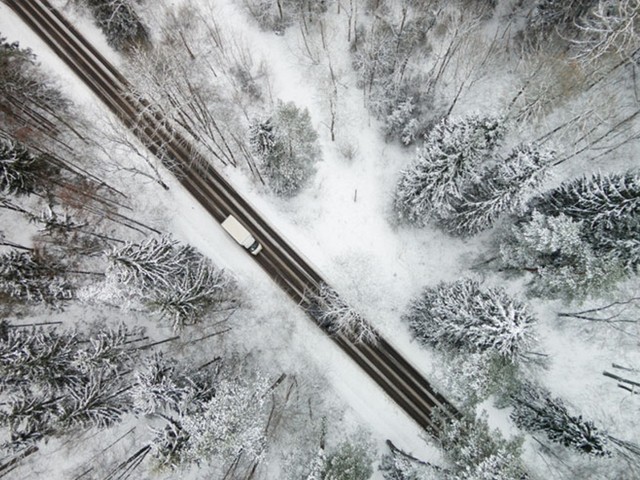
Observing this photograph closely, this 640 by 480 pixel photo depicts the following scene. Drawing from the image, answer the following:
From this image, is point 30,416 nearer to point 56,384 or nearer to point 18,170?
point 56,384

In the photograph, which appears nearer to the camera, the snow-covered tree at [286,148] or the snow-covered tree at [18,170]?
the snow-covered tree at [18,170]

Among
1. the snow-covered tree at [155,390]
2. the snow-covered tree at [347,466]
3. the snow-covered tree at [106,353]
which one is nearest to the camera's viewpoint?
the snow-covered tree at [347,466]

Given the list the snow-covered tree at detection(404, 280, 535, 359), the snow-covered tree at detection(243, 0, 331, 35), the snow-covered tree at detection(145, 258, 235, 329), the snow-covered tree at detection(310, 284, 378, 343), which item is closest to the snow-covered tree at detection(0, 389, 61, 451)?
the snow-covered tree at detection(145, 258, 235, 329)

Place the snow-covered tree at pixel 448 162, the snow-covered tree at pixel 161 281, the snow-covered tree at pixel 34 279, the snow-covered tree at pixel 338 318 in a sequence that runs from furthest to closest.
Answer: the snow-covered tree at pixel 338 318
the snow-covered tree at pixel 34 279
the snow-covered tree at pixel 161 281
the snow-covered tree at pixel 448 162

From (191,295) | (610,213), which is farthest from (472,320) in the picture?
(191,295)

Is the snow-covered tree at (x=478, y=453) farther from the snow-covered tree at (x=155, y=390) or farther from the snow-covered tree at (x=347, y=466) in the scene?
the snow-covered tree at (x=155, y=390)

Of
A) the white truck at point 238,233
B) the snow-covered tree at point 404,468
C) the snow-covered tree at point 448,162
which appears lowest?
the snow-covered tree at point 404,468

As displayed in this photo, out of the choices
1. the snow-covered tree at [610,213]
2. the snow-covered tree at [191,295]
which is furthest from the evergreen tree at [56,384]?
the snow-covered tree at [610,213]
